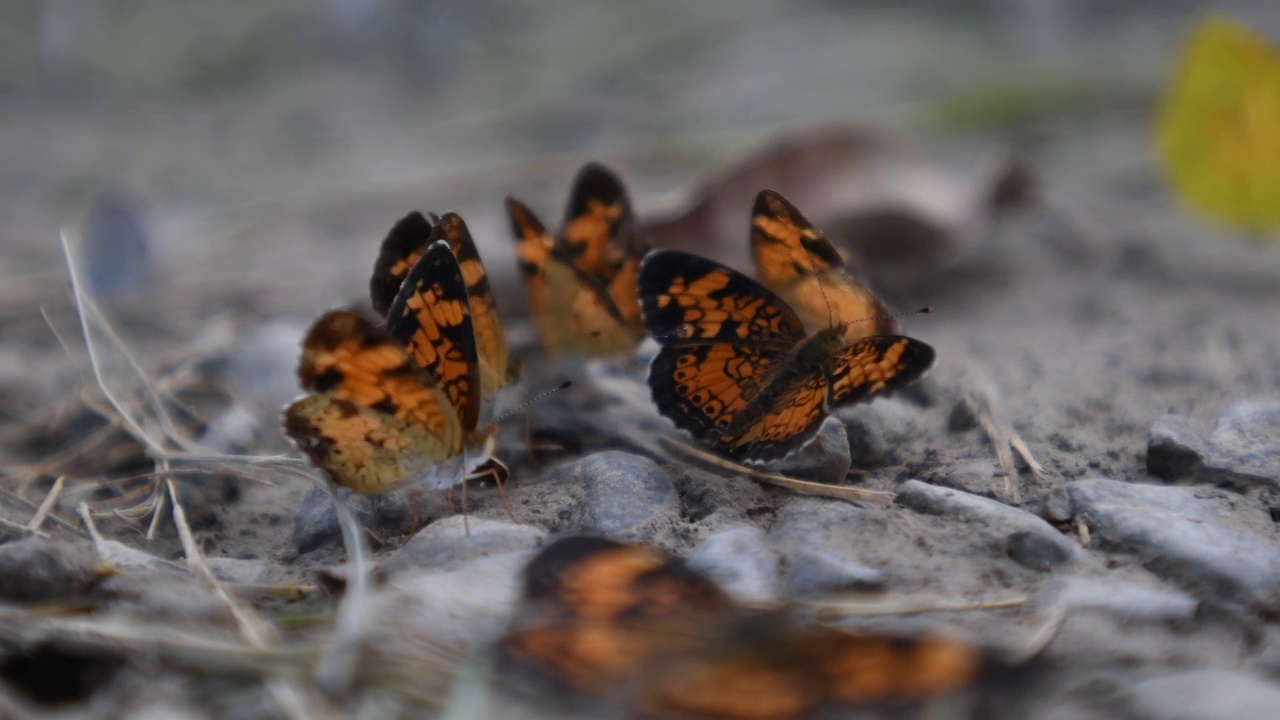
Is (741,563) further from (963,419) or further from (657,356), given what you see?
(963,419)

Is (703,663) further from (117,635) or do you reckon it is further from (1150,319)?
(1150,319)

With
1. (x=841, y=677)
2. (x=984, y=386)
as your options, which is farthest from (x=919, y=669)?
(x=984, y=386)

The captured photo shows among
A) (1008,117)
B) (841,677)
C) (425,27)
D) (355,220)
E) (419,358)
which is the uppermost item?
(425,27)

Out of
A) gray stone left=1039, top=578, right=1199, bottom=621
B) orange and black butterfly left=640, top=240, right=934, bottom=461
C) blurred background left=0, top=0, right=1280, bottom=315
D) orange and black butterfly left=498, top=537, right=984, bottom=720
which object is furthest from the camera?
blurred background left=0, top=0, right=1280, bottom=315

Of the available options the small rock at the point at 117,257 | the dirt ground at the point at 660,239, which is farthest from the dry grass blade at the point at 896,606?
the small rock at the point at 117,257

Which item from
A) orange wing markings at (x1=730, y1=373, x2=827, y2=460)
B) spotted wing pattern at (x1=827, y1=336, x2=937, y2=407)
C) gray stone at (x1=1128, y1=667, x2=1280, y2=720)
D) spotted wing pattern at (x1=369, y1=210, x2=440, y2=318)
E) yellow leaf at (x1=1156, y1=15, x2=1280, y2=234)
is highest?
yellow leaf at (x1=1156, y1=15, x2=1280, y2=234)

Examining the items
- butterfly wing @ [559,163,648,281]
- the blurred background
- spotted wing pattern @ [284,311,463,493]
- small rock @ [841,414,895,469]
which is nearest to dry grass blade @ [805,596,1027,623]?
small rock @ [841,414,895,469]

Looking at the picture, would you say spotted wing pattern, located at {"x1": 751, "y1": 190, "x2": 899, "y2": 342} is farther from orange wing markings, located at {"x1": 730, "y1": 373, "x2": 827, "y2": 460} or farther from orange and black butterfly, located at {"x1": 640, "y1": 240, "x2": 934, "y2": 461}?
orange wing markings, located at {"x1": 730, "y1": 373, "x2": 827, "y2": 460}
